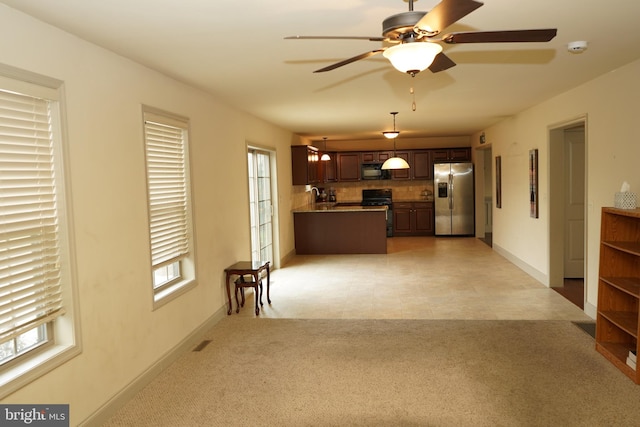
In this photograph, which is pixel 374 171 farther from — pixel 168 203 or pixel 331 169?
pixel 168 203

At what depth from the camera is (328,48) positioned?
11.2 ft

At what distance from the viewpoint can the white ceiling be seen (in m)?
2.63

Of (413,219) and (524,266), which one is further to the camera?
(413,219)

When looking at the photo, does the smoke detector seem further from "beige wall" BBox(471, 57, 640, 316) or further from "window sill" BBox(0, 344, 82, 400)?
"window sill" BBox(0, 344, 82, 400)

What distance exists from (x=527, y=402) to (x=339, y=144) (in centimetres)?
968

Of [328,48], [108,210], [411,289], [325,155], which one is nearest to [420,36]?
[328,48]

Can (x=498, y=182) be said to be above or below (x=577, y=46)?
below

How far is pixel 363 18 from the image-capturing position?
283cm

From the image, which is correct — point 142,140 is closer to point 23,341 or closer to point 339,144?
point 23,341

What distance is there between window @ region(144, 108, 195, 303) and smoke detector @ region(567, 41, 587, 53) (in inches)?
125

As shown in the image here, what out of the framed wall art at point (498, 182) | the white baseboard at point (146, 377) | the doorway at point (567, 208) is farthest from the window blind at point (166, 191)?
the framed wall art at point (498, 182)

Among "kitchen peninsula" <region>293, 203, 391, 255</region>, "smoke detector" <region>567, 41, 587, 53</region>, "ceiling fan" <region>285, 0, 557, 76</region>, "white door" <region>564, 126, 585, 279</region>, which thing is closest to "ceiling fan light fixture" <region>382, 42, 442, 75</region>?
"ceiling fan" <region>285, 0, 557, 76</region>

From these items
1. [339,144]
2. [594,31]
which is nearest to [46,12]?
[594,31]

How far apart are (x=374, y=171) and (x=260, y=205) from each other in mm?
5102
